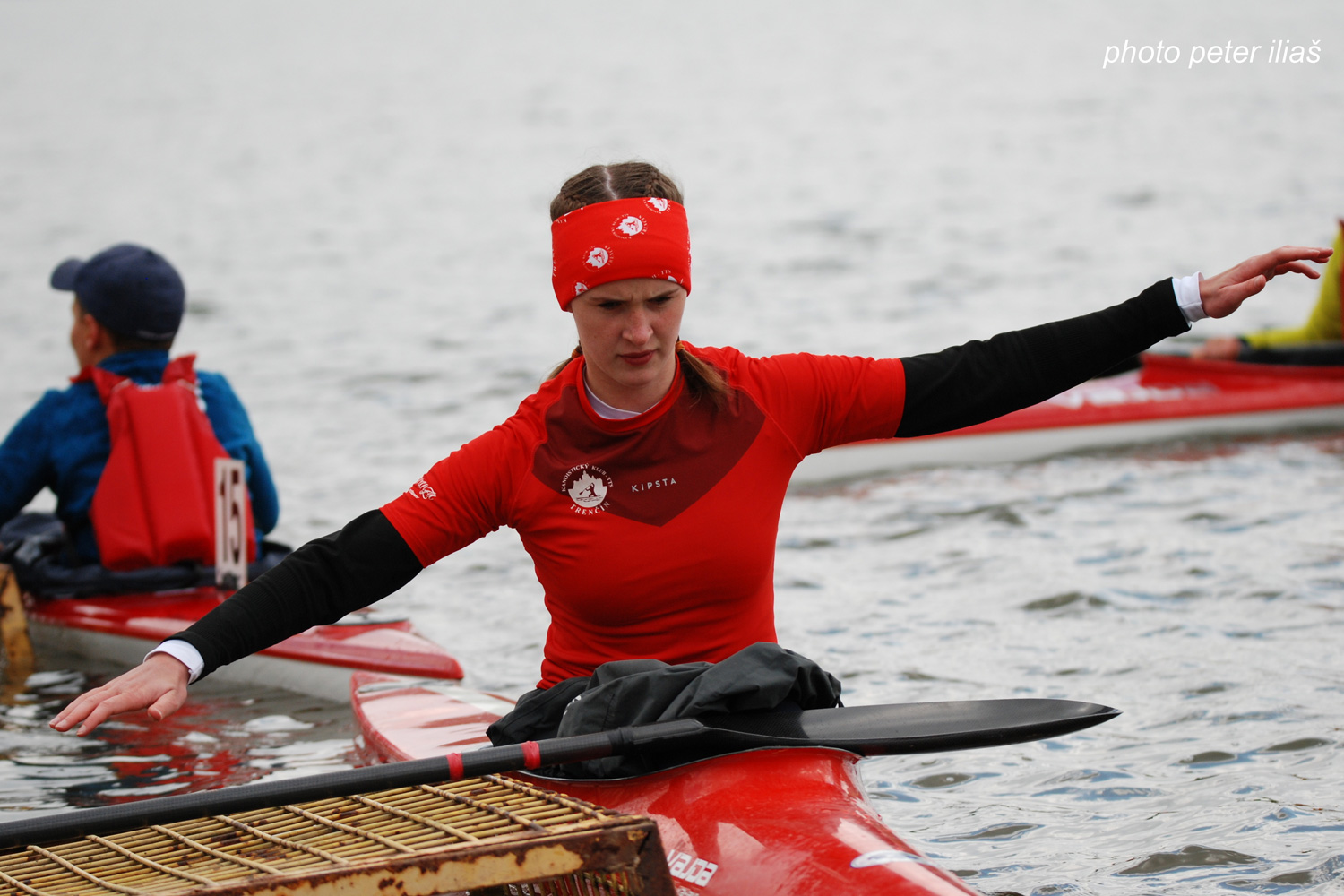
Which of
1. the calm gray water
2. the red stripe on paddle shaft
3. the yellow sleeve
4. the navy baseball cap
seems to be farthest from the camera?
the yellow sleeve

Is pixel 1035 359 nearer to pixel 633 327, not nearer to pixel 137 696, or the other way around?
pixel 633 327

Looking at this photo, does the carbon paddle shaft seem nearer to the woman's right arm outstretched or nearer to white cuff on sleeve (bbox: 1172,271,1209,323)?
the woman's right arm outstretched

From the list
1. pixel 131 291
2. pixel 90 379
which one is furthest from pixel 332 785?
pixel 90 379

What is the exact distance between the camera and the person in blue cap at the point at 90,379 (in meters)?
4.86

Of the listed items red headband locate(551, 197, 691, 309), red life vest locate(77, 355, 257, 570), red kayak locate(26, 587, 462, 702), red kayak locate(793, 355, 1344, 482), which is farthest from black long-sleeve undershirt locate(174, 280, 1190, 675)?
red kayak locate(793, 355, 1344, 482)

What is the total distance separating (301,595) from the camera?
270cm

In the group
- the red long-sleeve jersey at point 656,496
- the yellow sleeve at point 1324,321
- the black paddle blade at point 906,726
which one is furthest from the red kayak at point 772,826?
the yellow sleeve at point 1324,321

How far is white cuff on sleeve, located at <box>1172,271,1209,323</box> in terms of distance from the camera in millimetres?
2744

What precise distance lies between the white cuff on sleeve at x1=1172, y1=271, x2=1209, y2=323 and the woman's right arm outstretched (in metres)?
1.56

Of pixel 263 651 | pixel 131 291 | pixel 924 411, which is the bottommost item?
pixel 263 651

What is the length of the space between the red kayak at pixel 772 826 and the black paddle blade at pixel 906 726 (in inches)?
1.4

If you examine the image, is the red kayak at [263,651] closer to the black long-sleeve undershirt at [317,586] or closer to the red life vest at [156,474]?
the red life vest at [156,474]

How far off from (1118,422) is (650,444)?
18.1ft

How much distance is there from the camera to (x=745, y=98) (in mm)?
32688
